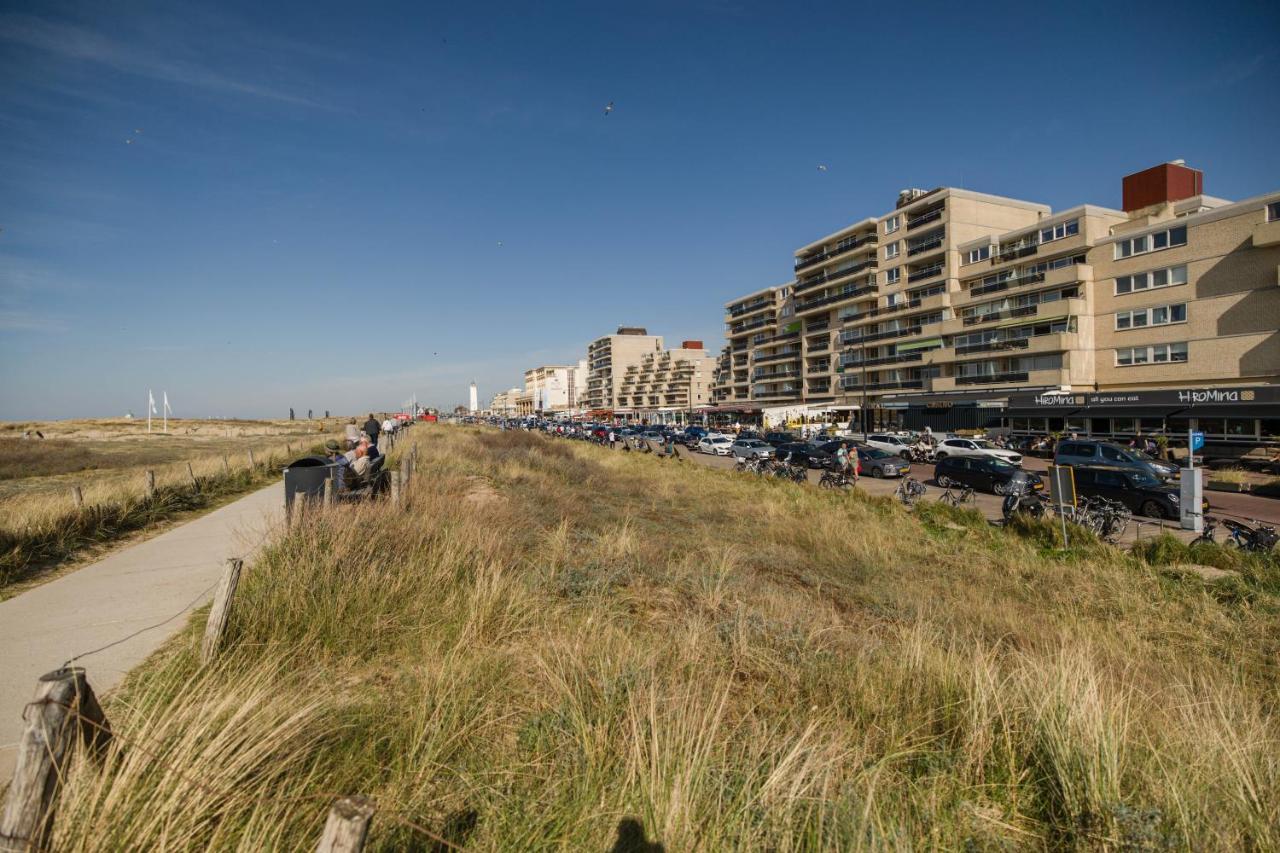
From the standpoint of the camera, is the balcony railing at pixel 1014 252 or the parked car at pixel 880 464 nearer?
the parked car at pixel 880 464

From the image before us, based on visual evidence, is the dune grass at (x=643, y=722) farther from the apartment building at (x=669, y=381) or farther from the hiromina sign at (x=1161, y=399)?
the apartment building at (x=669, y=381)

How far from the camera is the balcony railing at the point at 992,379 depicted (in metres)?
46.2

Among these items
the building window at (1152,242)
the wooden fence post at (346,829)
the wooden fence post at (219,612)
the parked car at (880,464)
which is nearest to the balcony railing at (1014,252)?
the building window at (1152,242)

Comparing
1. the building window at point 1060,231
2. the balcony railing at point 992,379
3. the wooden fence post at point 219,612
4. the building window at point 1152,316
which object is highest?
the building window at point 1060,231

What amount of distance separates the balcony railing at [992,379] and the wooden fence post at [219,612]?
53.1 metres

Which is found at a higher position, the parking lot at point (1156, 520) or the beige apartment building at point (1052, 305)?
the beige apartment building at point (1052, 305)

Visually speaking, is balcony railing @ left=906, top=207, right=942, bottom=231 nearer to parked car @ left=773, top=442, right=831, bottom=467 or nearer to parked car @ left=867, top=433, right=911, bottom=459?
parked car @ left=867, top=433, right=911, bottom=459

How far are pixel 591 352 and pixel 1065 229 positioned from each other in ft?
454

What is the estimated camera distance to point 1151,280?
3956 centimetres

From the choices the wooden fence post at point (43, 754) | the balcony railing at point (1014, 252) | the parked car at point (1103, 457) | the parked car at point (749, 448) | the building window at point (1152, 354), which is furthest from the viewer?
the balcony railing at point (1014, 252)

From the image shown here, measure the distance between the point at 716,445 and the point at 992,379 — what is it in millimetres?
24965

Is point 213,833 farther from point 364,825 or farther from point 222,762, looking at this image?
point 364,825

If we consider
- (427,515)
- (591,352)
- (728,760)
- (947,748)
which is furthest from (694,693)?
(591,352)

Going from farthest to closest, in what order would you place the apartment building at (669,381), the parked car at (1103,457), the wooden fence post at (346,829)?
the apartment building at (669,381)
the parked car at (1103,457)
the wooden fence post at (346,829)
